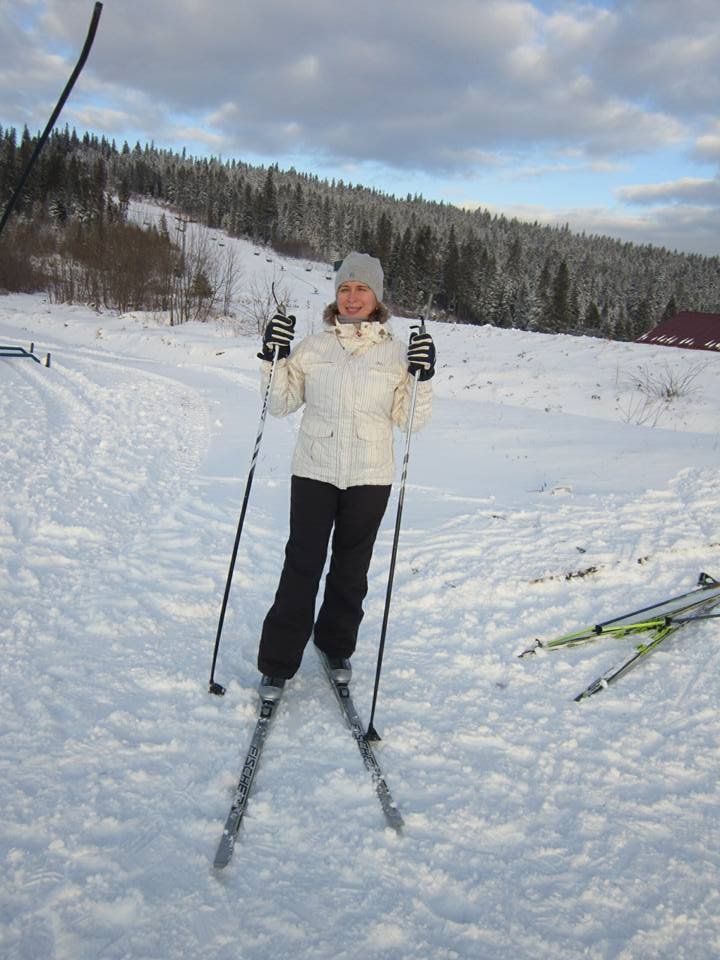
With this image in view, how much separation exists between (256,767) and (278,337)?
2.05 m

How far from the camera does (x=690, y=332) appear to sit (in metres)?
24.6

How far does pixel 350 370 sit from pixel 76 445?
5509mm

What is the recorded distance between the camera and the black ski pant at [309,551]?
2.84 metres

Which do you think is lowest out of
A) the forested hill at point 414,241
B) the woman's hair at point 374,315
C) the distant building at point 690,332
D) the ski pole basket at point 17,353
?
the ski pole basket at point 17,353

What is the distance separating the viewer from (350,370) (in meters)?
2.85

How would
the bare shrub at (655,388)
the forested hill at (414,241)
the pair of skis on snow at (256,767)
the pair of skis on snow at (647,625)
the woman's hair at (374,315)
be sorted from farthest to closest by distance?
the forested hill at (414,241), the bare shrub at (655,388), the pair of skis on snow at (647,625), the woman's hair at (374,315), the pair of skis on snow at (256,767)

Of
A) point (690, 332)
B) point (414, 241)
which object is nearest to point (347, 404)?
point (690, 332)

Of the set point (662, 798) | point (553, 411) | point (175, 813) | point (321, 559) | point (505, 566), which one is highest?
point (553, 411)

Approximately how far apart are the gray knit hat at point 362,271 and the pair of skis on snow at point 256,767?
6.72ft

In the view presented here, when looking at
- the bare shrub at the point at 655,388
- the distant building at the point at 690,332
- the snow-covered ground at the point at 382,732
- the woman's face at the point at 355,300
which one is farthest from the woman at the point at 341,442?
the distant building at the point at 690,332

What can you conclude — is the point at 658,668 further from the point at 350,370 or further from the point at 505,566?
the point at 350,370

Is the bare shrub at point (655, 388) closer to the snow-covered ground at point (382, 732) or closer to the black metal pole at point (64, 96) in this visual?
the snow-covered ground at point (382, 732)

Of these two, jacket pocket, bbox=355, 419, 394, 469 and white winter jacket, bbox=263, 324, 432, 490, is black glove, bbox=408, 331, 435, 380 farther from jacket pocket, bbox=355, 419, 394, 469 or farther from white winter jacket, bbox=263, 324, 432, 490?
jacket pocket, bbox=355, 419, 394, 469

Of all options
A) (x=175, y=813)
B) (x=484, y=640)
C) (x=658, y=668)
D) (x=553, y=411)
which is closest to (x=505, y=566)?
(x=484, y=640)
